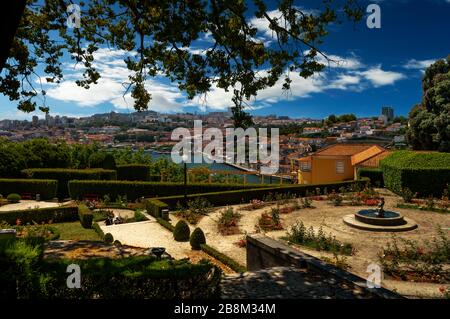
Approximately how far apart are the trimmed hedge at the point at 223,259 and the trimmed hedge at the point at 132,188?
590 inches

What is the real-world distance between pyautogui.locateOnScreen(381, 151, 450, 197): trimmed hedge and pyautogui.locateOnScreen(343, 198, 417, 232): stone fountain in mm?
9409

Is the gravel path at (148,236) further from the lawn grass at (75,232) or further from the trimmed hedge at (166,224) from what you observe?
the lawn grass at (75,232)

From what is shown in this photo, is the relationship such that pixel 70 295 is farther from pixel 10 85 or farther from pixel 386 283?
pixel 386 283

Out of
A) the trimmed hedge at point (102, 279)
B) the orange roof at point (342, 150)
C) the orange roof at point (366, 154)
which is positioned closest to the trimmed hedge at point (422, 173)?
the orange roof at point (366, 154)

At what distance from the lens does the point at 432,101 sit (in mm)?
35969

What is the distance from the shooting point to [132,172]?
123 feet

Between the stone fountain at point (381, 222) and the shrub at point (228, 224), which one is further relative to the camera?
the shrub at point (228, 224)

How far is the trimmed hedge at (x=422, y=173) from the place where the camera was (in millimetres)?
25781

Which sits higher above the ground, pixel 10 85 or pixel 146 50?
pixel 146 50

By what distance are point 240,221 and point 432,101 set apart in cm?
2807

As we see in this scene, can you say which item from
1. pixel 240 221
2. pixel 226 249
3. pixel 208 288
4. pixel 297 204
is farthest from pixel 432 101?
pixel 208 288

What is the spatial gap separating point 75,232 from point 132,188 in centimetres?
1096

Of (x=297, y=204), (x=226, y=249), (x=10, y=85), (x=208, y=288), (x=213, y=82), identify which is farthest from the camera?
(x=297, y=204)

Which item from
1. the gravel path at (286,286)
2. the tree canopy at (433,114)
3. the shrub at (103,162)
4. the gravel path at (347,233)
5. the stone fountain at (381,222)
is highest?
the tree canopy at (433,114)
